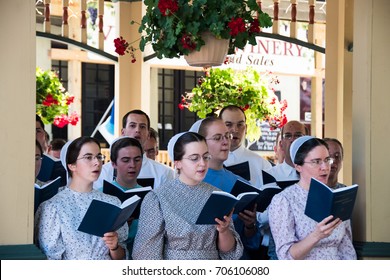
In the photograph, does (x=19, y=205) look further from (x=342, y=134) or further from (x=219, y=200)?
(x=342, y=134)

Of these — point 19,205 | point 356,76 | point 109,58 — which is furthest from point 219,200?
point 109,58

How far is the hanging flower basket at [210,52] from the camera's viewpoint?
7.30 metres

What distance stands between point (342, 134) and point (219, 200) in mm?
4562

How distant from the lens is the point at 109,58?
11469 millimetres

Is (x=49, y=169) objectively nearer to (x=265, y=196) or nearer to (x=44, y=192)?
(x=44, y=192)

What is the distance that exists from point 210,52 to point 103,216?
6.86 feet

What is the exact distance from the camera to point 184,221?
19.5 feet

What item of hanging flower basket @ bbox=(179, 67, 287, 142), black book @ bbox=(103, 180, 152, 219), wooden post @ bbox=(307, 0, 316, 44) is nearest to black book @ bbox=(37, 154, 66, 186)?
black book @ bbox=(103, 180, 152, 219)

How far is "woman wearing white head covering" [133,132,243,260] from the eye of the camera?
591 centimetres

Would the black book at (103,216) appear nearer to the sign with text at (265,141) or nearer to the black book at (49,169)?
the black book at (49,169)

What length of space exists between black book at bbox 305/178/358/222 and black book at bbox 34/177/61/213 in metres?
1.55

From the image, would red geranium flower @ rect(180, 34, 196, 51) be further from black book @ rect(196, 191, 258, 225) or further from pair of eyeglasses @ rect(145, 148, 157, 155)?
black book @ rect(196, 191, 258, 225)

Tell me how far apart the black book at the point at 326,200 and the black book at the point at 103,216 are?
0.97 meters

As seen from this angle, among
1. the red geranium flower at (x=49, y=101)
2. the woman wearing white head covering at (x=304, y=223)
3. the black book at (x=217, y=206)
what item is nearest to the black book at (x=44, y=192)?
the black book at (x=217, y=206)
